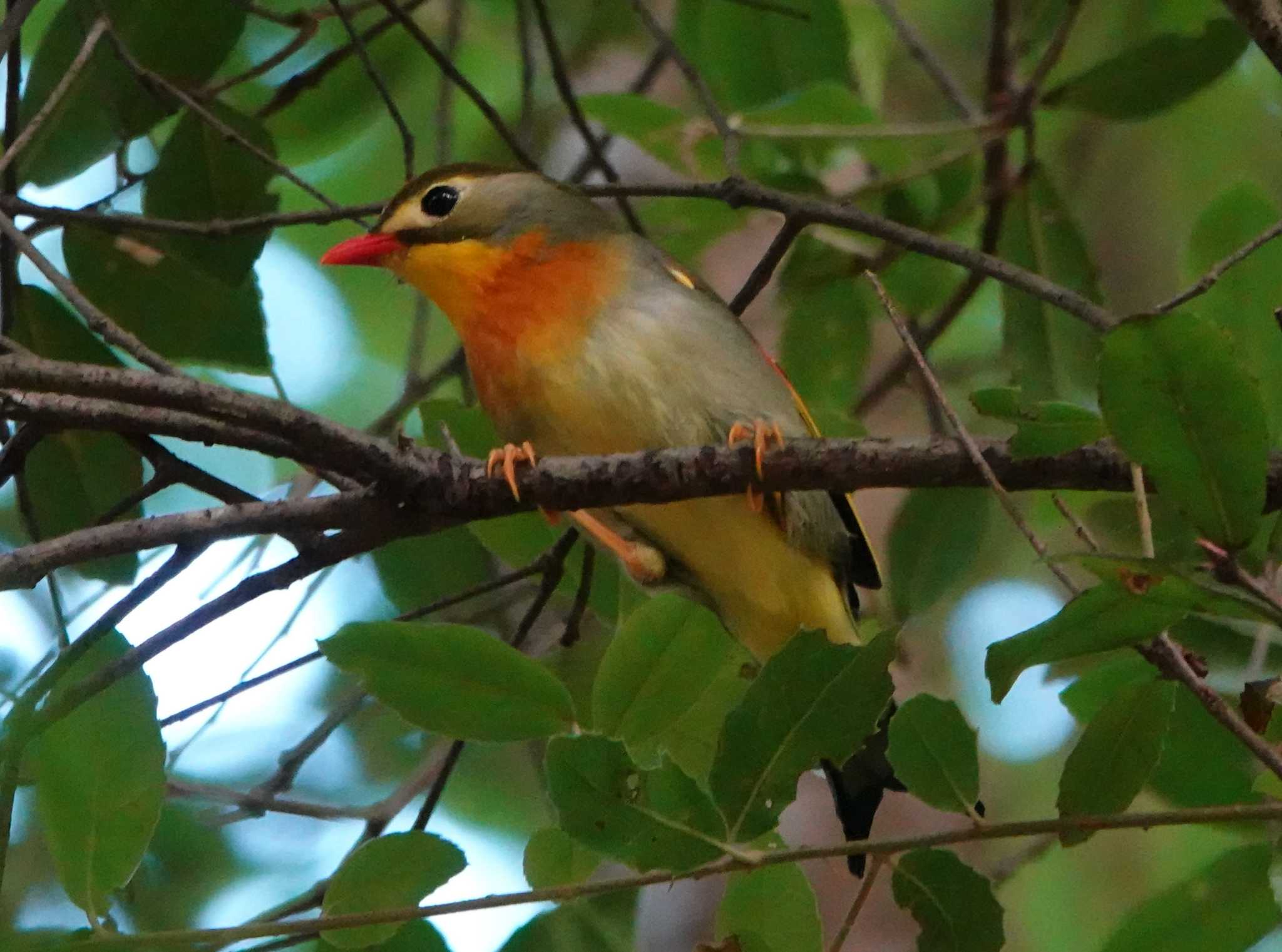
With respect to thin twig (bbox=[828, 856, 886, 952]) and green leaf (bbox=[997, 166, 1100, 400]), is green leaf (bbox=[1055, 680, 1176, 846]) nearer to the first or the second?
thin twig (bbox=[828, 856, 886, 952])

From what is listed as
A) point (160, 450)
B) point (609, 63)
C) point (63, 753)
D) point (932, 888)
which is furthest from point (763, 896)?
point (609, 63)

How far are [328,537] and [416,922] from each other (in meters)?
0.52

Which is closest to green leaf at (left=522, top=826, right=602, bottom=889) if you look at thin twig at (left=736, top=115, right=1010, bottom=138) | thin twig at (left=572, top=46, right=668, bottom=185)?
thin twig at (left=736, top=115, right=1010, bottom=138)

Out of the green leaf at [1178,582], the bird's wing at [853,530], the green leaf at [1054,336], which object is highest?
the green leaf at [1054,336]

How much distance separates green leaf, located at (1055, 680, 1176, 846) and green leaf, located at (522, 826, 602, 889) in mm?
609

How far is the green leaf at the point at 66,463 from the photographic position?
2607mm

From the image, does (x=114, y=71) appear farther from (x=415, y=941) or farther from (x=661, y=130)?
(x=415, y=941)

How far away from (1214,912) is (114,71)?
93.4 inches

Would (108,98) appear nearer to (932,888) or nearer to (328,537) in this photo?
(328,537)

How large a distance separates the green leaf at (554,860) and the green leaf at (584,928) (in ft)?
0.44

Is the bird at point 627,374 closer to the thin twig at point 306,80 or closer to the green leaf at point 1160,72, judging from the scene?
the thin twig at point 306,80

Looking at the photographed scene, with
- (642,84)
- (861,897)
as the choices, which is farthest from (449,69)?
(861,897)

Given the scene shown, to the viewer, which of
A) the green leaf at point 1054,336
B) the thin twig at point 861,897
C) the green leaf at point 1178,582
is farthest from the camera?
the green leaf at point 1054,336

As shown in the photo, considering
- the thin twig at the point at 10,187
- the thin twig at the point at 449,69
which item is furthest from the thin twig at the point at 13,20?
the thin twig at the point at 449,69
